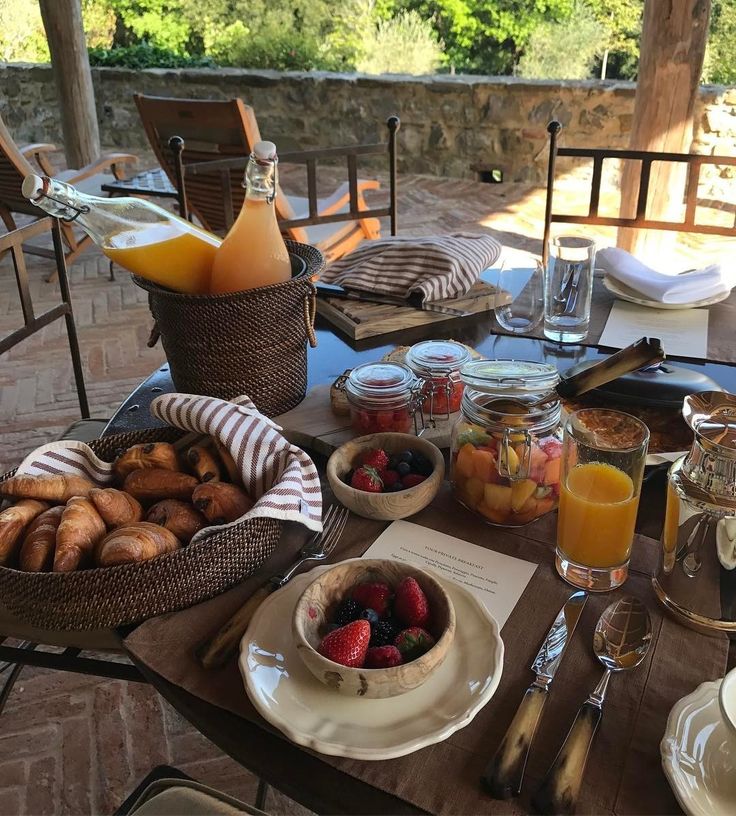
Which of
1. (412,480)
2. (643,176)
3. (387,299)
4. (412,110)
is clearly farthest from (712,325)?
(412,110)

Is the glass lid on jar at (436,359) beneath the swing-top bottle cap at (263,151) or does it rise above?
beneath

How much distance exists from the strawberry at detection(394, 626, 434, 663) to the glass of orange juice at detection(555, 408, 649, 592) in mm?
228

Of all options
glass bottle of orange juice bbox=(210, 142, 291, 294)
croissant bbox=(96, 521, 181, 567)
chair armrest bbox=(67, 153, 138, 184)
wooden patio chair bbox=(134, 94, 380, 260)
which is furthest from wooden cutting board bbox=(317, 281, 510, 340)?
chair armrest bbox=(67, 153, 138, 184)

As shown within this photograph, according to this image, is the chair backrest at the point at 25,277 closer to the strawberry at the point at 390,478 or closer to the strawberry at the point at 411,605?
the strawberry at the point at 390,478

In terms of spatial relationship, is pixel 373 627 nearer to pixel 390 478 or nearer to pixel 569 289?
pixel 390 478

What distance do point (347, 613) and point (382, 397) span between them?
0.40 metres

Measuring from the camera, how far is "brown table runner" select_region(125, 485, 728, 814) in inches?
23.8

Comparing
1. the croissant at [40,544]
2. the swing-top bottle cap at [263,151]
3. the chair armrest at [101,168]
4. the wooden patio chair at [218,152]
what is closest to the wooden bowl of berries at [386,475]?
the croissant at [40,544]

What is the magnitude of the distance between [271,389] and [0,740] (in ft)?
3.30

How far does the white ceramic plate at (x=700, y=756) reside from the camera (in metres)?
0.59

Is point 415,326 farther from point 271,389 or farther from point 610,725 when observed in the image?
point 610,725

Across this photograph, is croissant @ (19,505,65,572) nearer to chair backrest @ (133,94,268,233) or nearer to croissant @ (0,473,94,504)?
croissant @ (0,473,94,504)

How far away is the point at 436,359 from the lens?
3.67 feet

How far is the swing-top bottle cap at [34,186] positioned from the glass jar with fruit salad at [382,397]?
0.49 metres
